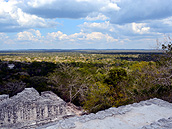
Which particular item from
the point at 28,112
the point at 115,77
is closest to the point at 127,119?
the point at 28,112

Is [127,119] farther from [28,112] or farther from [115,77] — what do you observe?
[115,77]

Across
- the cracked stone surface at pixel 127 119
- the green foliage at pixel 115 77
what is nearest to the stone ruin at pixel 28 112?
the cracked stone surface at pixel 127 119

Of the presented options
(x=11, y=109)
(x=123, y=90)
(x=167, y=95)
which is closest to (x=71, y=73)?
(x=123, y=90)

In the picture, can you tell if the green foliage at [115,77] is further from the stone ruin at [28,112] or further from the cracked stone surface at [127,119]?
the cracked stone surface at [127,119]

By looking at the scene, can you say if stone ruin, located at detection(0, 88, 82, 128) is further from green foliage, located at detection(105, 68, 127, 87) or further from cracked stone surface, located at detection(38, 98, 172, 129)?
green foliage, located at detection(105, 68, 127, 87)

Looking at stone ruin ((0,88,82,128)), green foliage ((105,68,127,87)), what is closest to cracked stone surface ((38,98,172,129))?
stone ruin ((0,88,82,128))

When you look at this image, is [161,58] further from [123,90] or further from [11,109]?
[11,109]
